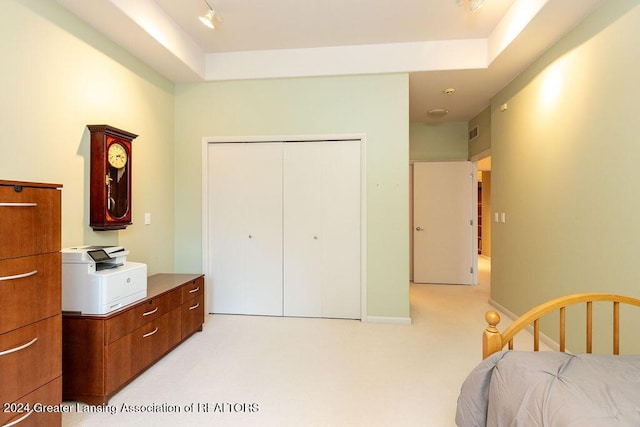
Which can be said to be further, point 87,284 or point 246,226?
point 246,226

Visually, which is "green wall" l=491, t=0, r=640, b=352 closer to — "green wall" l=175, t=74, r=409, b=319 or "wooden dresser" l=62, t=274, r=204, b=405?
"green wall" l=175, t=74, r=409, b=319

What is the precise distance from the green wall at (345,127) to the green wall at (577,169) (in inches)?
47.6

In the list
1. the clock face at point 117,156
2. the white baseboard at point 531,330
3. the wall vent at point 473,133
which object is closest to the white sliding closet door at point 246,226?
the clock face at point 117,156

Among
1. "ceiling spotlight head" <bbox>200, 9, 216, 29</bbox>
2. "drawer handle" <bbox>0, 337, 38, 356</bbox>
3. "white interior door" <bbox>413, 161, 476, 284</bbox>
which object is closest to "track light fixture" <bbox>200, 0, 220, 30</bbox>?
"ceiling spotlight head" <bbox>200, 9, 216, 29</bbox>

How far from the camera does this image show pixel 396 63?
3.24 m

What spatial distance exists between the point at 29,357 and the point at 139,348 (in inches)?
31.6

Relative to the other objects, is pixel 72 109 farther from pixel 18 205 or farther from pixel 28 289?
pixel 28 289

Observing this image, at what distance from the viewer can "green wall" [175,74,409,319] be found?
332cm

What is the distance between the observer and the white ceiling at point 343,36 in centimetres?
247

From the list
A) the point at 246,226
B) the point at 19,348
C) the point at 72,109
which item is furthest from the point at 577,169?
the point at 72,109

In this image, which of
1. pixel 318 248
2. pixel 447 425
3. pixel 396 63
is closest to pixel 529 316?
pixel 447 425

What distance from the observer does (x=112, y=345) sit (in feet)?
6.48

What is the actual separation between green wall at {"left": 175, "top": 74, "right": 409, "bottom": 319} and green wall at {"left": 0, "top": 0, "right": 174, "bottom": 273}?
38 centimetres

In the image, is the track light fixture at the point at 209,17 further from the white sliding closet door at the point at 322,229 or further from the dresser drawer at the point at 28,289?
the dresser drawer at the point at 28,289
